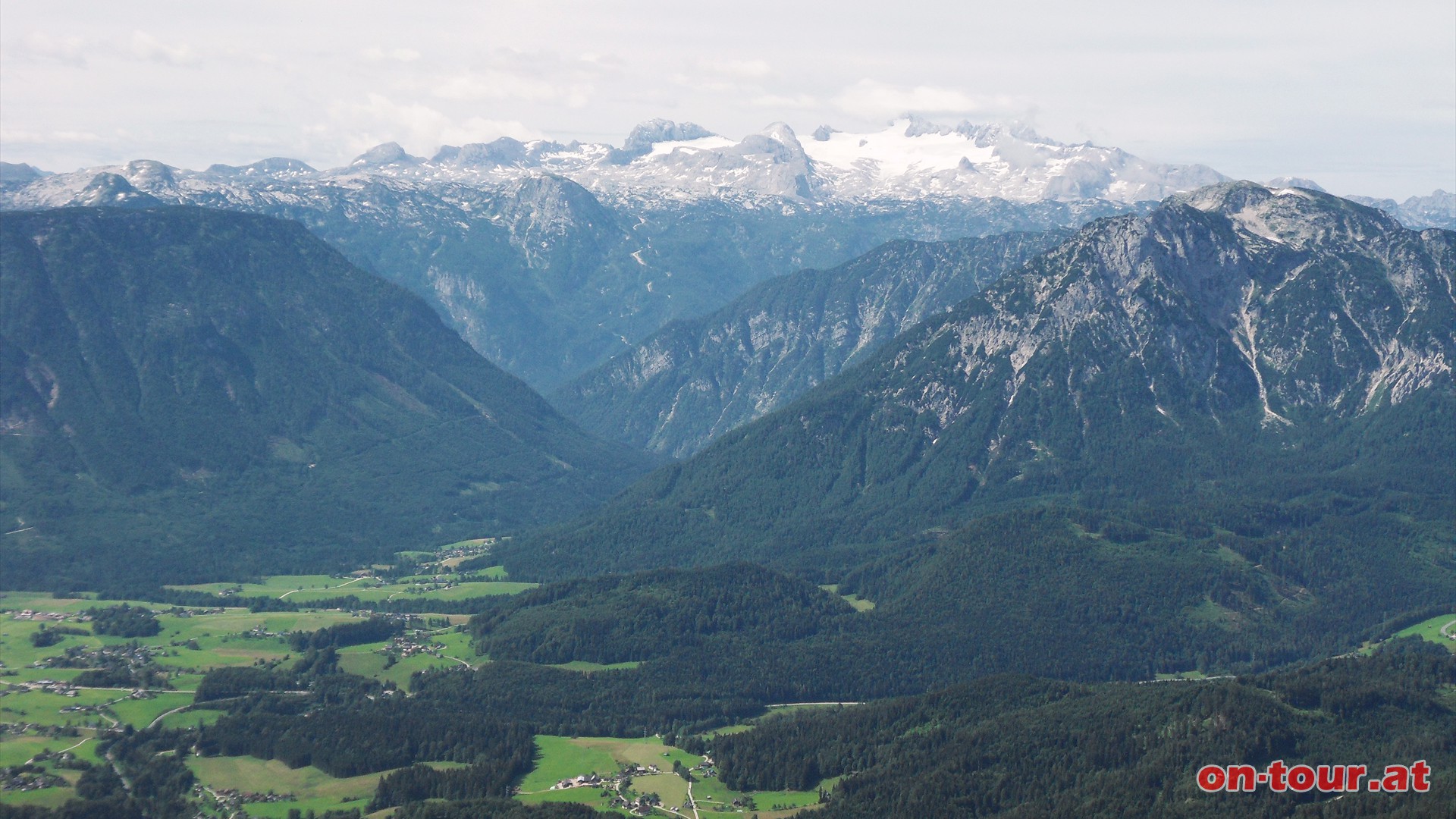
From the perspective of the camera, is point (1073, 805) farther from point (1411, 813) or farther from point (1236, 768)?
point (1411, 813)

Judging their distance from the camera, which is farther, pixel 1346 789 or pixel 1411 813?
pixel 1346 789

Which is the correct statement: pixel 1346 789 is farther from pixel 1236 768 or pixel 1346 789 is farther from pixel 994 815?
pixel 994 815

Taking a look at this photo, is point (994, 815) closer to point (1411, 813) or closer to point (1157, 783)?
point (1157, 783)

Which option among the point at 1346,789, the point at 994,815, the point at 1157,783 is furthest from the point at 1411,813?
the point at 994,815

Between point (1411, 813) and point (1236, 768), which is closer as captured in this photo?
point (1411, 813)

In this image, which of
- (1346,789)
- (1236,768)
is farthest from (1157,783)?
(1346,789)

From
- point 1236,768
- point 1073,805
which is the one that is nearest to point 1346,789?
point 1236,768
